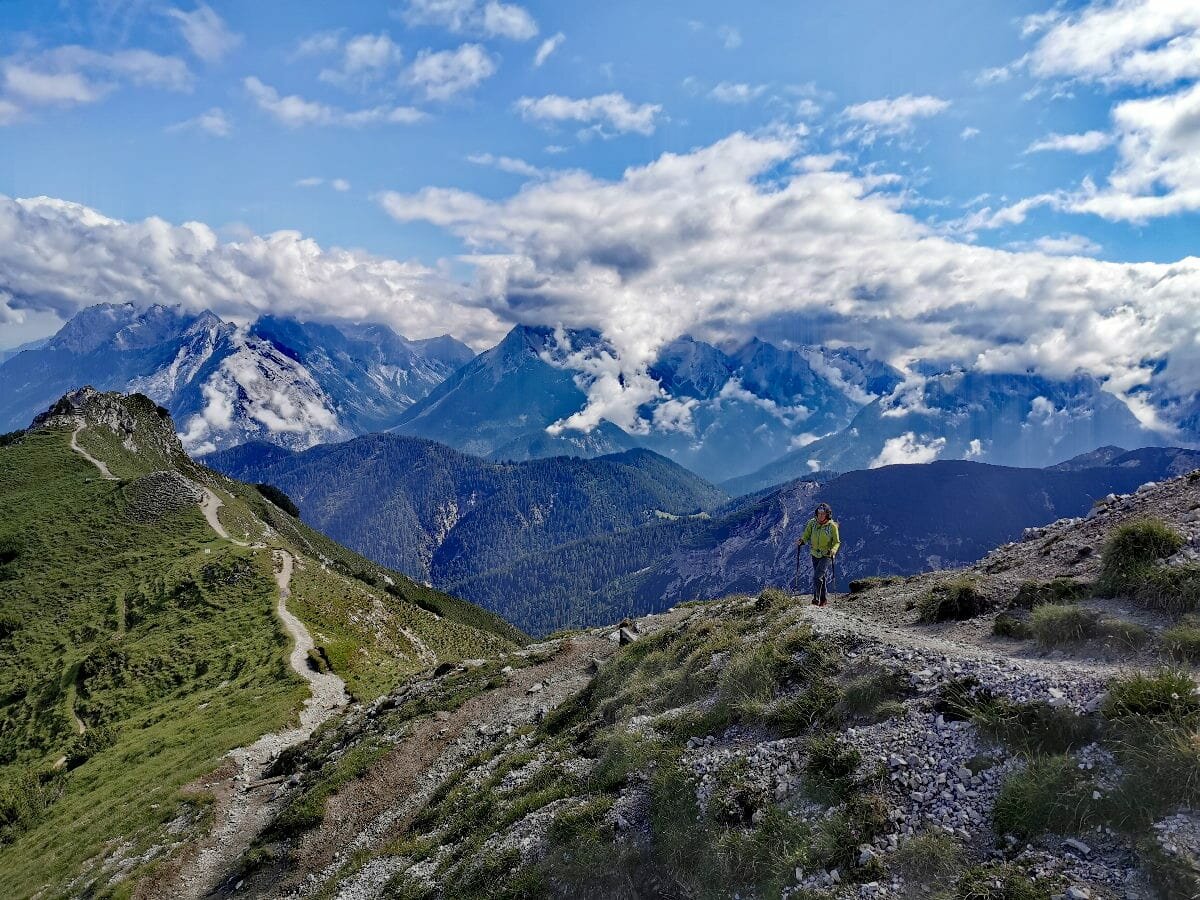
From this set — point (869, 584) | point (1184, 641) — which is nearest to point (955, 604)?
point (1184, 641)

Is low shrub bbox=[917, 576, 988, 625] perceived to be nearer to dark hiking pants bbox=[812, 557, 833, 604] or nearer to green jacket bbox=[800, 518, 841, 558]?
dark hiking pants bbox=[812, 557, 833, 604]

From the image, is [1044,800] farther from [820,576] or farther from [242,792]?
[242,792]

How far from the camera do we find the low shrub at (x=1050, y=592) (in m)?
17.9

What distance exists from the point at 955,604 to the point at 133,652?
69.3m

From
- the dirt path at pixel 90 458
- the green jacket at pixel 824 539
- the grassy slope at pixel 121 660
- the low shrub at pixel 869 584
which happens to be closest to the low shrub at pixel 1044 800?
the green jacket at pixel 824 539

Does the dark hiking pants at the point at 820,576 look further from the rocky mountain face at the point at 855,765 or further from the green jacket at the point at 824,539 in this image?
the rocky mountain face at the point at 855,765

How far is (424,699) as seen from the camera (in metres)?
35.8

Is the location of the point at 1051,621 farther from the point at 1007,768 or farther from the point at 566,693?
the point at 566,693

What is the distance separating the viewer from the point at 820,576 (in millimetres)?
25719

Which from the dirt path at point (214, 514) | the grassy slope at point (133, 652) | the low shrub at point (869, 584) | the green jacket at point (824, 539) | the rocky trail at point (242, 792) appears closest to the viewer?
the rocky trail at point (242, 792)

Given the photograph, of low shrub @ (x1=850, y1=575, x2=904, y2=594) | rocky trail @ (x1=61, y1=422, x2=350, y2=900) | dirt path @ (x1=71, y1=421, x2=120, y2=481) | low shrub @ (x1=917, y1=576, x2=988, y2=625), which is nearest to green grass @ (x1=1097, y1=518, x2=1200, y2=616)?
low shrub @ (x1=917, y1=576, x2=988, y2=625)

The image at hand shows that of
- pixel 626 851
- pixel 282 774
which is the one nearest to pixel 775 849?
pixel 626 851

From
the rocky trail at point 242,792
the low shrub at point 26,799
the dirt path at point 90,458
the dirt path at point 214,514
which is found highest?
the dirt path at point 90,458

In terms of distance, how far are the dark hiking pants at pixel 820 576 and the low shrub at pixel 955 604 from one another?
4552 mm
